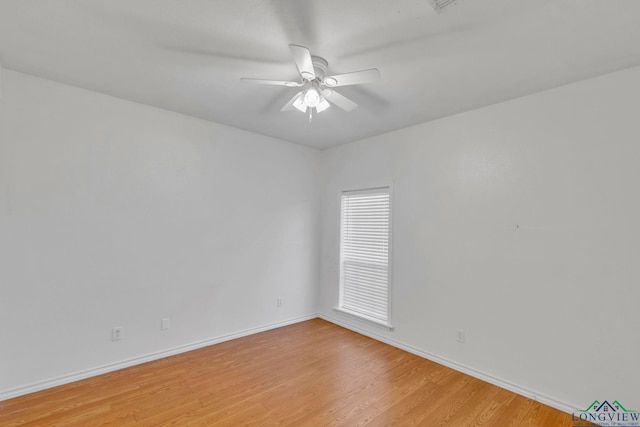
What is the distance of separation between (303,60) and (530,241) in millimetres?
2409

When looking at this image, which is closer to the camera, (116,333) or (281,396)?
(281,396)

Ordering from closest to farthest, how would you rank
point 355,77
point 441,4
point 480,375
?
point 441,4 → point 355,77 → point 480,375

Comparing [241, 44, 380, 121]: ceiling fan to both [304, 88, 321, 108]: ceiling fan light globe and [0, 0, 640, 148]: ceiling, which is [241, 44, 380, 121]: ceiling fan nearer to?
[304, 88, 321, 108]: ceiling fan light globe

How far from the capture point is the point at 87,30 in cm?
183

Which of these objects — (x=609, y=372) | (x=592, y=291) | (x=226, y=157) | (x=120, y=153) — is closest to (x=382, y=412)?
(x=609, y=372)

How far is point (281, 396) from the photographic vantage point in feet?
7.87

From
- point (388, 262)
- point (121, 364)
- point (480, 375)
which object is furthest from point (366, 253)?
point (121, 364)

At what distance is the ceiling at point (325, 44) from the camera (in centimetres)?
160

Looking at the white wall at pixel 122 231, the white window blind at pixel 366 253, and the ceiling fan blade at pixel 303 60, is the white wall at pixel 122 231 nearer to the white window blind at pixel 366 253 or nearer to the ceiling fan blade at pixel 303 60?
the white window blind at pixel 366 253

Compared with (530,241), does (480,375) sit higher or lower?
lower

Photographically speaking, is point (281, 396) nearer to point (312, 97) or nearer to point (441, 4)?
point (312, 97)

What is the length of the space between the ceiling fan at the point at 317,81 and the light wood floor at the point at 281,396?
7.82ft

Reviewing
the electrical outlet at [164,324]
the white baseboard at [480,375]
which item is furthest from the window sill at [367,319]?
the electrical outlet at [164,324]

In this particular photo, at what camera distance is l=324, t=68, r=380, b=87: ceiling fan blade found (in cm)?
180
